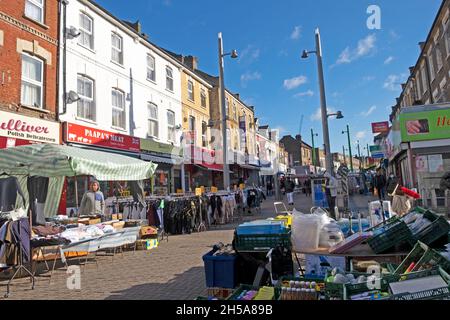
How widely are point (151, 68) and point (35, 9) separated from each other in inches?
298

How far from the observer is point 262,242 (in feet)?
15.5

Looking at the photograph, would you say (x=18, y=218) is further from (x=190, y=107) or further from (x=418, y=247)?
(x=190, y=107)

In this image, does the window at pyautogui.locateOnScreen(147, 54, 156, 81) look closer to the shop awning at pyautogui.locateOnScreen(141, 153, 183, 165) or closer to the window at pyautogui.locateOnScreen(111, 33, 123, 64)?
the window at pyautogui.locateOnScreen(111, 33, 123, 64)

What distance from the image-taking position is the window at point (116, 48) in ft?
54.9

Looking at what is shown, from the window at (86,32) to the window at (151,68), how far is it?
4.57 meters

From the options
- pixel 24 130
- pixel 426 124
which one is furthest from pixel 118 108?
pixel 426 124

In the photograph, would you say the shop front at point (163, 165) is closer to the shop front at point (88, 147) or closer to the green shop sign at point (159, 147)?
the green shop sign at point (159, 147)

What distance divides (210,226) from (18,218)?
9.32 meters

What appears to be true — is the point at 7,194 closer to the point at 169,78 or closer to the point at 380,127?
the point at 169,78

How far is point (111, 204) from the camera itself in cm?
1286

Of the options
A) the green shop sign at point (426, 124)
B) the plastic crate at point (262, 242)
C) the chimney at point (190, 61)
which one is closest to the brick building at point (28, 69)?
the plastic crate at point (262, 242)

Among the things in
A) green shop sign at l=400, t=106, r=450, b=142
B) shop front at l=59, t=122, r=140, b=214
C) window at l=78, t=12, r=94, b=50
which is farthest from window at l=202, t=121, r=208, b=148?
green shop sign at l=400, t=106, r=450, b=142
